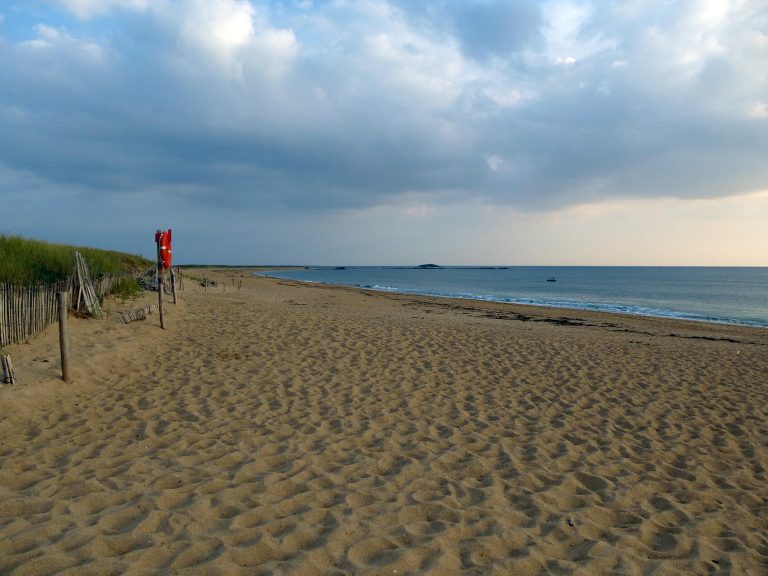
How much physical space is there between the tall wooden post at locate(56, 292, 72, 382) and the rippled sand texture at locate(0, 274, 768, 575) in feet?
0.64

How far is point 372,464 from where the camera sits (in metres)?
4.44

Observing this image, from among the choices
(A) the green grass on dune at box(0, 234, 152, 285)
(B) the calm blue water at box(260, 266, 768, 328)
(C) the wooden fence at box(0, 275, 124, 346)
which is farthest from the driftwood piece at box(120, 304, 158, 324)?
(B) the calm blue water at box(260, 266, 768, 328)

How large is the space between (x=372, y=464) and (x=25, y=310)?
21.8 ft

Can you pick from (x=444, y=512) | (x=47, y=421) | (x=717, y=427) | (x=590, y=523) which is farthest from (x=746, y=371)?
(x=47, y=421)

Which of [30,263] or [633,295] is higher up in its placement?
[30,263]

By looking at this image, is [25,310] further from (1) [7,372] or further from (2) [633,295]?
(2) [633,295]

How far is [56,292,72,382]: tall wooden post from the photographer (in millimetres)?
6224

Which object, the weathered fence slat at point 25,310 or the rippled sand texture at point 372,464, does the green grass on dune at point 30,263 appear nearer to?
the weathered fence slat at point 25,310

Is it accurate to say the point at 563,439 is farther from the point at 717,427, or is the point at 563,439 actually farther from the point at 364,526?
the point at 364,526

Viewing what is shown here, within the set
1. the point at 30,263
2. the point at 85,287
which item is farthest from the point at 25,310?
the point at 30,263

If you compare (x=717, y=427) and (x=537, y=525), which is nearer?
(x=537, y=525)

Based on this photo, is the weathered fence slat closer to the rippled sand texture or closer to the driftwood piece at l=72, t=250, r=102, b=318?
the rippled sand texture

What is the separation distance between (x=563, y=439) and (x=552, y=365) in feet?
13.0

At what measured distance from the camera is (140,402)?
20.2ft
